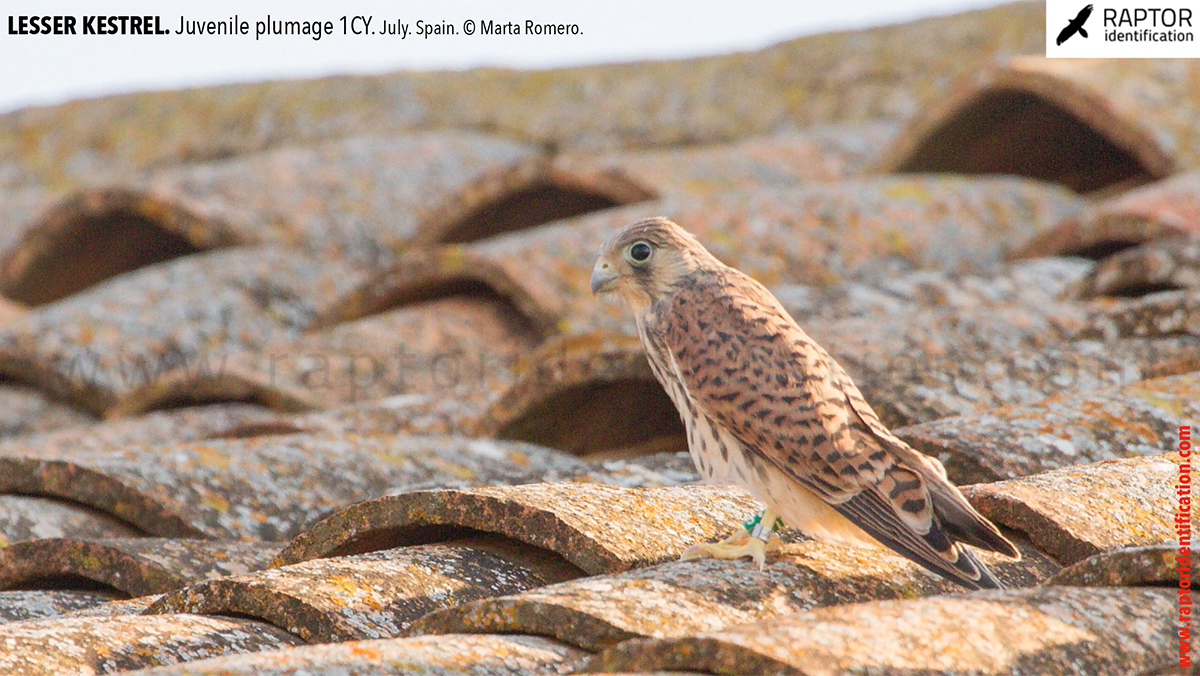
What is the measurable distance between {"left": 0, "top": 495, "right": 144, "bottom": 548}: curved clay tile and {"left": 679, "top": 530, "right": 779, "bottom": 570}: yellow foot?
1833 millimetres

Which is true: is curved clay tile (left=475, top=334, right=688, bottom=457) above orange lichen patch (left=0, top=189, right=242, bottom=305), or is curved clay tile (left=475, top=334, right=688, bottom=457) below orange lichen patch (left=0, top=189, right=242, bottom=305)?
below

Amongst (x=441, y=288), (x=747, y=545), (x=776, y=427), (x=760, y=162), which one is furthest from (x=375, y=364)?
(x=760, y=162)

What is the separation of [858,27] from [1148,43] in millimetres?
4664

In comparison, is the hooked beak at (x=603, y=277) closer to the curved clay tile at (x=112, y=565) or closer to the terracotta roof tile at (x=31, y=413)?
the curved clay tile at (x=112, y=565)

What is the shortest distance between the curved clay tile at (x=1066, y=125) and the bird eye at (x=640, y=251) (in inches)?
187

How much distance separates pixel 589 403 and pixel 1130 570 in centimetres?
255

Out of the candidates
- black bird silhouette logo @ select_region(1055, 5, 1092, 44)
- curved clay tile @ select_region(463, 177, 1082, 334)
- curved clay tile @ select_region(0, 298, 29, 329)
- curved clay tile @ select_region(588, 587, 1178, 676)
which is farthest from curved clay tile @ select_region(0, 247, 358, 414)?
black bird silhouette logo @ select_region(1055, 5, 1092, 44)

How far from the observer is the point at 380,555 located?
9.04ft

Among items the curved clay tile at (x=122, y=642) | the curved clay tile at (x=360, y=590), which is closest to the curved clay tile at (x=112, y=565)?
the curved clay tile at (x=360, y=590)

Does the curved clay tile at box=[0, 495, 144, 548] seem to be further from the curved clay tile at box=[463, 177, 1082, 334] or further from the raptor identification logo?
the raptor identification logo

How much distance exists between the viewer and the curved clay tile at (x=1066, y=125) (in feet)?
23.5

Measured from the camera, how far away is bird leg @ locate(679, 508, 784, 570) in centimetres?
263

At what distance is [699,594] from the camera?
94.3 inches

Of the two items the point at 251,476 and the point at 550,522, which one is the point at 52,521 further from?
the point at 550,522
